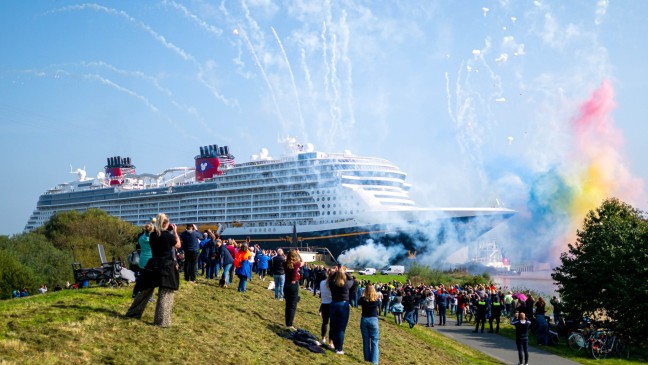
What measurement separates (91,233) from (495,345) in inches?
2285

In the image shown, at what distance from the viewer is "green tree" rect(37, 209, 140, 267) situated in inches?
2512

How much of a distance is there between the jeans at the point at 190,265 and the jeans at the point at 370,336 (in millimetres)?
5746

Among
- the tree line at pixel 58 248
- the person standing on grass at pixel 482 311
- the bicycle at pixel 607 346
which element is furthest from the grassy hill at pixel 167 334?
the tree line at pixel 58 248

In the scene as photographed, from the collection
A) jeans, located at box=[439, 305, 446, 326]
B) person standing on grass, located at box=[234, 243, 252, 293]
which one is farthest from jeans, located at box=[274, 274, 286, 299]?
jeans, located at box=[439, 305, 446, 326]

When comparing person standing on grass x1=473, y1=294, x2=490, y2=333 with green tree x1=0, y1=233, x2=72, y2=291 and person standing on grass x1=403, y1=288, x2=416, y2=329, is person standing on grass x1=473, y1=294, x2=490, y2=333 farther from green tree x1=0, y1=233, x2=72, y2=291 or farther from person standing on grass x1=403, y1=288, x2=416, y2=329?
green tree x1=0, y1=233, x2=72, y2=291

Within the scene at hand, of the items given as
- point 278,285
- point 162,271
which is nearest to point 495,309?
point 278,285

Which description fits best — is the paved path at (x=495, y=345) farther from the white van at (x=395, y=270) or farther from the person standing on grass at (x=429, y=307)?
the white van at (x=395, y=270)

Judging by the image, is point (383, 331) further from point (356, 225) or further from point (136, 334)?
point (356, 225)

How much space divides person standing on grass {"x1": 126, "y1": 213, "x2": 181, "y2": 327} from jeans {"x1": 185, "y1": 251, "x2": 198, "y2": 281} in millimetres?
5837

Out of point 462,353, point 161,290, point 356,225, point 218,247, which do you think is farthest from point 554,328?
point 356,225

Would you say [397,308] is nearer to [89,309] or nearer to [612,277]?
[612,277]

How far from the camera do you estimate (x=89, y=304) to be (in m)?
11.9

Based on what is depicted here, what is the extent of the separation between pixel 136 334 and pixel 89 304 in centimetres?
226

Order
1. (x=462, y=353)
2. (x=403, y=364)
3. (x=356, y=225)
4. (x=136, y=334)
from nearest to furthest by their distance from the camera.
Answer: (x=136, y=334) → (x=403, y=364) → (x=462, y=353) → (x=356, y=225)
